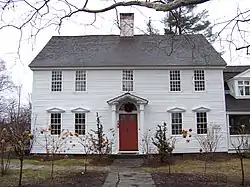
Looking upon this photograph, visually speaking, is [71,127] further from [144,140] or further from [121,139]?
[144,140]

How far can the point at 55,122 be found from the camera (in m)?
19.0

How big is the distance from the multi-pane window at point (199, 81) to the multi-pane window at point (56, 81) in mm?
8910

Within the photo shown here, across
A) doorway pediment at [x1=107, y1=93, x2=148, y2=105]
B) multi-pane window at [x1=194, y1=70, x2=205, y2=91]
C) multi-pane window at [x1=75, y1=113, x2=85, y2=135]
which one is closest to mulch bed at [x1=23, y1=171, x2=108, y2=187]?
doorway pediment at [x1=107, y1=93, x2=148, y2=105]

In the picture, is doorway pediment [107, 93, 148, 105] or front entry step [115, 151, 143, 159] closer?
front entry step [115, 151, 143, 159]

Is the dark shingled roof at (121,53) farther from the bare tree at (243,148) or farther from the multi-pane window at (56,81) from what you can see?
the bare tree at (243,148)

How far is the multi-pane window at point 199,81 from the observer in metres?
19.3

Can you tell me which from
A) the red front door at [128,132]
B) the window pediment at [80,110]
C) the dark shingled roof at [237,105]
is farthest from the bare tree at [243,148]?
the window pediment at [80,110]

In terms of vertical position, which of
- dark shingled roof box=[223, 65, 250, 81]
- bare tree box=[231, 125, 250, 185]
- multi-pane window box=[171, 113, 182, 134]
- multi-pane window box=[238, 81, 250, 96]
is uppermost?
dark shingled roof box=[223, 65, 250, 81]

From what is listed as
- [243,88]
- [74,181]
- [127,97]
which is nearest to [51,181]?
[74,181]

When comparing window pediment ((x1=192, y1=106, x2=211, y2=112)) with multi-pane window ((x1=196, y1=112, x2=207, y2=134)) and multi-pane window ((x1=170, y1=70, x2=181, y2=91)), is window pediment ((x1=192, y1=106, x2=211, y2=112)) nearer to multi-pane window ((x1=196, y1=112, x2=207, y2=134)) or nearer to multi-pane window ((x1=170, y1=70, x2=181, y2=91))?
multi-pane window ((x1=196, y1=112, x2=207, y2=134))

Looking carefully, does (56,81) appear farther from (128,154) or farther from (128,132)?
(128,154)

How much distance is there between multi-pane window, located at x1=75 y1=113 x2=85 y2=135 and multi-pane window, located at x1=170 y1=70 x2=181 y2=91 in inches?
241

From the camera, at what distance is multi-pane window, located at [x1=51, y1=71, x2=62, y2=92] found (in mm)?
19312

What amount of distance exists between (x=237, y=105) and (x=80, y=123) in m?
10.5
